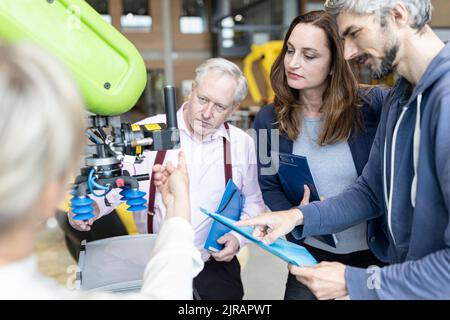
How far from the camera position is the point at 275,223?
1.00m

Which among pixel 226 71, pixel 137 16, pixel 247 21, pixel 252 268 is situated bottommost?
pixel 252 268

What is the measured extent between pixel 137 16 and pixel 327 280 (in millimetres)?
5826

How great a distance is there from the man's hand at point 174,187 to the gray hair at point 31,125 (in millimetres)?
298

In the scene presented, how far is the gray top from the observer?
1.26 m

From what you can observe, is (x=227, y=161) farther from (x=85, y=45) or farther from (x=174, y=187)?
(x=85, y=45)

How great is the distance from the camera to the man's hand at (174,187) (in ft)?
2.40

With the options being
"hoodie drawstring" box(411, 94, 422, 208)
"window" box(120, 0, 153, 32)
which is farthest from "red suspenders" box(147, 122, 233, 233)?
"window" box(120, 0, 153, 32)

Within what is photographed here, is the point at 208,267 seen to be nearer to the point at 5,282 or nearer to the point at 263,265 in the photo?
the point at 5,282

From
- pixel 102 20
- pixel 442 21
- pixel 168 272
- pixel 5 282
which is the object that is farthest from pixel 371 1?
pixel 442 21

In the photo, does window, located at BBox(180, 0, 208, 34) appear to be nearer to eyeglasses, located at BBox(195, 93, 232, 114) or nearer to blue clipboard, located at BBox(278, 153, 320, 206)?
eyeglasses, located at BBox(195, 93, 232, 114)

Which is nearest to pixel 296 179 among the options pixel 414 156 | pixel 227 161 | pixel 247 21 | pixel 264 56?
pixel 227 161

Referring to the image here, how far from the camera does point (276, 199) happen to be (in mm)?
1344

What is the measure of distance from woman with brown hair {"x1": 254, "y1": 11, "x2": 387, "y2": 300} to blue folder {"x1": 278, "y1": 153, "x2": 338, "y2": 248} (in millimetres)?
12

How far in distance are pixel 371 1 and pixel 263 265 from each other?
6.85 feet
